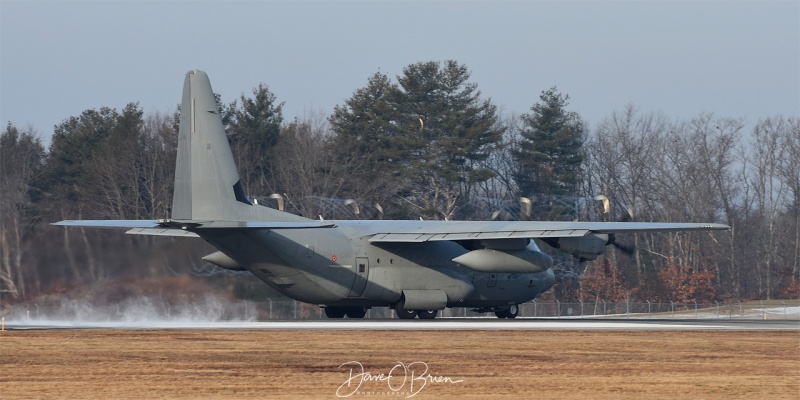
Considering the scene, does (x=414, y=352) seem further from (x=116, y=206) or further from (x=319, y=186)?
(x=319, y=186)

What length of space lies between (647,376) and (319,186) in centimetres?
4624

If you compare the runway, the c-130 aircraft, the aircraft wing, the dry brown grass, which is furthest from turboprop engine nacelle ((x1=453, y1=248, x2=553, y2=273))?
the dry brown grass

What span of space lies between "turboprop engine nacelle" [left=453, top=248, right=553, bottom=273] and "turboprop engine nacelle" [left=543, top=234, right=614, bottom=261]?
1.15 meters

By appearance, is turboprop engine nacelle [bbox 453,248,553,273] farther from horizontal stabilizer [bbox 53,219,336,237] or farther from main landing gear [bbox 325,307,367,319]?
horizontal stabilizer [bbox 53,219,336,237]

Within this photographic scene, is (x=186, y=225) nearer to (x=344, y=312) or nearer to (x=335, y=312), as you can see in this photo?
(x=335, y=312)

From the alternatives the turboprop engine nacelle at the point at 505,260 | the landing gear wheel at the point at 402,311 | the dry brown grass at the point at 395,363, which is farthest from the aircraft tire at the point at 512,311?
the dry brown grass at the point at 395,363

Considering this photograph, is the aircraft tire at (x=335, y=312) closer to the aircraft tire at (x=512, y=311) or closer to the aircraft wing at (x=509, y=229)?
the aircraft wing at (x=509, y=229)

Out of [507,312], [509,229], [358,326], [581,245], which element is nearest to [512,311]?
[507,312]

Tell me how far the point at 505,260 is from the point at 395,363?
15.1m

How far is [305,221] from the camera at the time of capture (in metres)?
32.9

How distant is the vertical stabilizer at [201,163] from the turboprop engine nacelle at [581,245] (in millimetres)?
10360

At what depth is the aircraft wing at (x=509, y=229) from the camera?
110 feet

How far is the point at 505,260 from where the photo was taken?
3600 cm
